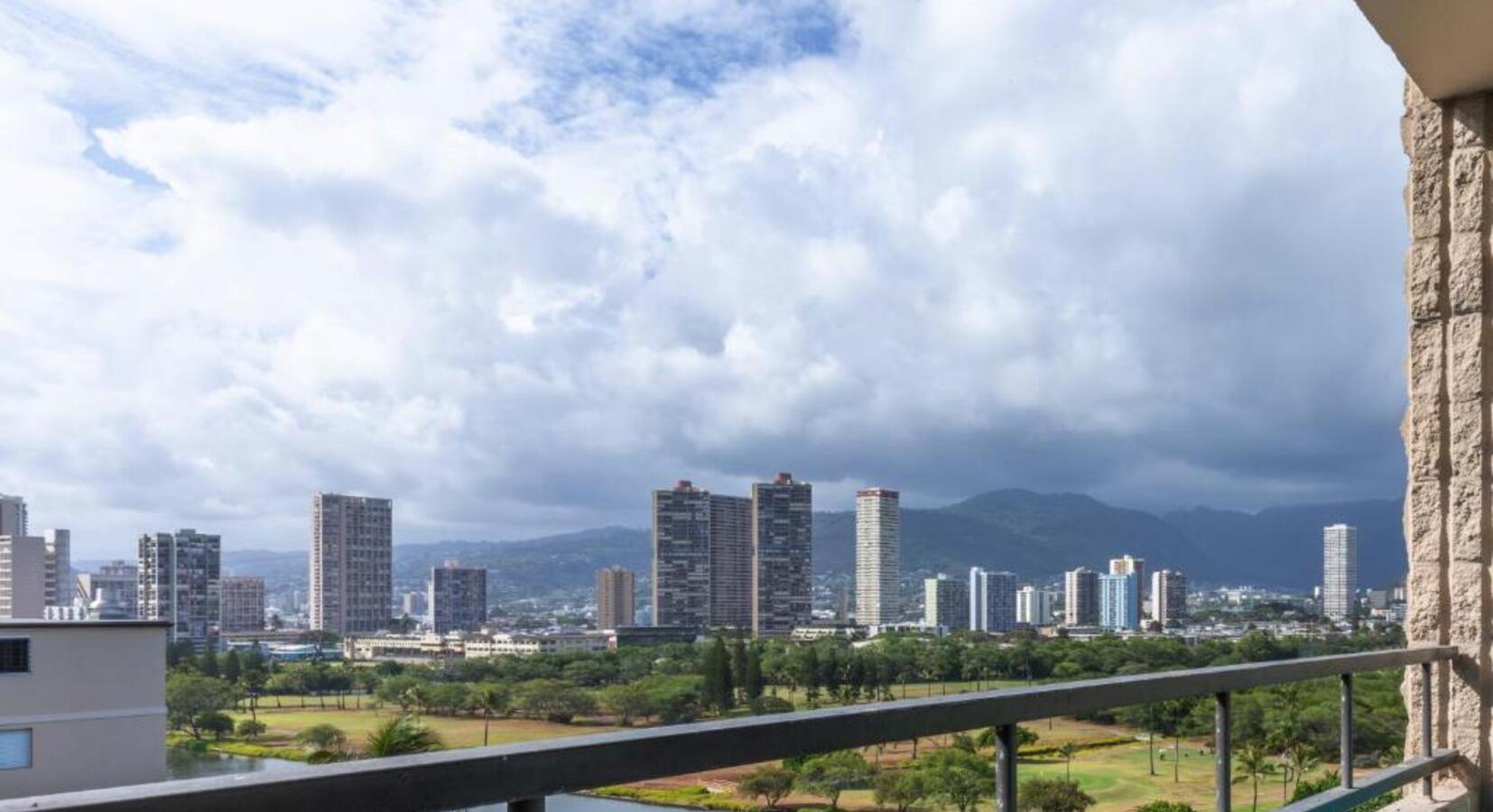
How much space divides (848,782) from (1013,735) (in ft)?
0.97

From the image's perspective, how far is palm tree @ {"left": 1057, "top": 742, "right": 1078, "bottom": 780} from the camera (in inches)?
81.9

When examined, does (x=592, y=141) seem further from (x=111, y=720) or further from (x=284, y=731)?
(x=111, y=720)

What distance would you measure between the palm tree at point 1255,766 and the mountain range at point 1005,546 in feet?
233

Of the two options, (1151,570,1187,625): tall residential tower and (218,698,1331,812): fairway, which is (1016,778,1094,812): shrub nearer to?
(218,698,1331,812): fairway

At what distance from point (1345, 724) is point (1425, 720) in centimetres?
83

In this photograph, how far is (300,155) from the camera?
10612 cm

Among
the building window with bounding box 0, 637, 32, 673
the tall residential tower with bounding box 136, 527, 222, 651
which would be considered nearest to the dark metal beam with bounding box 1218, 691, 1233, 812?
the building window with bounding box 0, 637, 32, 673

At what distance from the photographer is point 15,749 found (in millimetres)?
18953

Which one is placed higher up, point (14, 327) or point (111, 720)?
point (14, 327)

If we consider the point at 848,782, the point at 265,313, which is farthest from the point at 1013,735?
the point at 265,313

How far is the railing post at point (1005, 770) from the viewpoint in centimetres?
186

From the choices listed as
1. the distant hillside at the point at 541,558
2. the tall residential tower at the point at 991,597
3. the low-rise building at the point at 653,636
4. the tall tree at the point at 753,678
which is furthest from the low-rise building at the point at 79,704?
the distant hillside at the point at 541,558

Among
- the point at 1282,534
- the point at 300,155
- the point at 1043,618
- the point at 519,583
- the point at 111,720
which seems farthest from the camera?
the point at 300,155

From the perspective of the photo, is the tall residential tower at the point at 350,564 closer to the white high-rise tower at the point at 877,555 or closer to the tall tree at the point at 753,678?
the white high-rise tower at the point at 877,555
